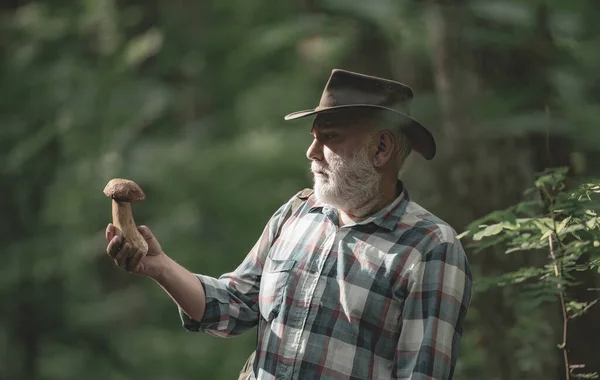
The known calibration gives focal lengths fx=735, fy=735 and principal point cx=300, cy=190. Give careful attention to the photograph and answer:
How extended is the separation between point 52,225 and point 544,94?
4418 mm

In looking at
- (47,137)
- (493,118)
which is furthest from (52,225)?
(493,118)

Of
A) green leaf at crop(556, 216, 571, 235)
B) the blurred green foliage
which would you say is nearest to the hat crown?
green leaf at crop(556, 216, 571, 235)

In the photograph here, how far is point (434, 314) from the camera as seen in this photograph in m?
1.94

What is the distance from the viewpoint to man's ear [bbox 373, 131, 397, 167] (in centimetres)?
225

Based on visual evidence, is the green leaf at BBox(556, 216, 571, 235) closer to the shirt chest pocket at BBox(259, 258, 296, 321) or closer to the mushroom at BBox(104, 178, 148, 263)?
the shirt chest pocket at BBox(259, 258, 296, 321)

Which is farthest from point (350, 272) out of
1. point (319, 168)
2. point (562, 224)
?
point (562, 224)

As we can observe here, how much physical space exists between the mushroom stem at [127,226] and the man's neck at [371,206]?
0.61 meters

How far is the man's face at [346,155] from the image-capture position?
7.27 feet

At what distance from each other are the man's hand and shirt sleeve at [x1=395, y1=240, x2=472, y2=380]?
761 millimetres

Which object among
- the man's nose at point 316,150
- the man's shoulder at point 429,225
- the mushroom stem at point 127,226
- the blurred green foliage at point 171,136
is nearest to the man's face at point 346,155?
the man's nose at point 316,150

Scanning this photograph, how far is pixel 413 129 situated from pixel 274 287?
0.64m

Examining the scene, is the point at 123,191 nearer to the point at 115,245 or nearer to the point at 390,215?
the point at 115,245

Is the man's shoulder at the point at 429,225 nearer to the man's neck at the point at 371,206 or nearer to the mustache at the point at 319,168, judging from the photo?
the man's neck at the point at 371,206

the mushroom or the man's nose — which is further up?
the man's nose
